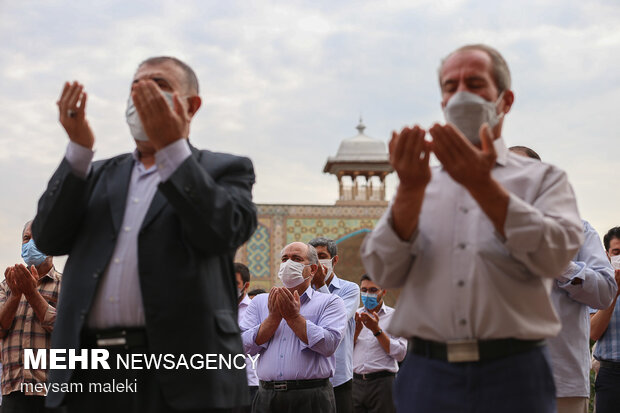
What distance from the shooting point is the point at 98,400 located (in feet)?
8.98

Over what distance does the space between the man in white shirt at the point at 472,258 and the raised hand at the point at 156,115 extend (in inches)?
28.1

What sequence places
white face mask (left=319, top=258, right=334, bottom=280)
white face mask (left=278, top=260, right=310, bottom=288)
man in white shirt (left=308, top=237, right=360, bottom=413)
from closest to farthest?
1. white face mask (left=278, top=260, right=310, bottom=288)
2. man in white shirt (left=308, top=237, right=360, bottom=413)
3. white face mask (left=319, top=258, right=334, bottom=280)

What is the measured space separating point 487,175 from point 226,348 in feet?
3.36

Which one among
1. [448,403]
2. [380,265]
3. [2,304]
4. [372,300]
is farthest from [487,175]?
[372,300]

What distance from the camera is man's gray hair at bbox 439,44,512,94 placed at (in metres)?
2.86

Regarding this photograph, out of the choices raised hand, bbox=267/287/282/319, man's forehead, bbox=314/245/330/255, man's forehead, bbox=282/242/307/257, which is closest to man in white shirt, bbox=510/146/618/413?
raised hand, bbox=267/287/282/319

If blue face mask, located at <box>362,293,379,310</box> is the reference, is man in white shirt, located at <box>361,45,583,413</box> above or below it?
below

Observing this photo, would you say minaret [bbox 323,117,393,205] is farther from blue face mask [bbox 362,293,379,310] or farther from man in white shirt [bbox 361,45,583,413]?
man in white shirt [bbox 361,45,583,413]

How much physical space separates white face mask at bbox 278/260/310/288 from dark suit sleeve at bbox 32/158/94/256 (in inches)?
134

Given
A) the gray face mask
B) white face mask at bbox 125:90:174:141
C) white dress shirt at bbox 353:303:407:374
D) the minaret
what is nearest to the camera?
the gray face mask

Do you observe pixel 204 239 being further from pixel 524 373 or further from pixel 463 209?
pixel 524 373

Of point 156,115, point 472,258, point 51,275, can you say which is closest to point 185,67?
point 156,115

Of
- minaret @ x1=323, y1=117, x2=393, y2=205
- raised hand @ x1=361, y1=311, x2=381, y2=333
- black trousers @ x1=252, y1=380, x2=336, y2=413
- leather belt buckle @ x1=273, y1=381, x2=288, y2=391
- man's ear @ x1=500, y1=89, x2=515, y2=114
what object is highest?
minaret @ x1=323, y1=117, x2=393, y2=205

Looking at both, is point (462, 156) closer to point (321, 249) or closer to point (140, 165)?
point (140, 165)
